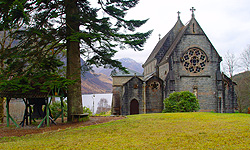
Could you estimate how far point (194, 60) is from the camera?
2753cm

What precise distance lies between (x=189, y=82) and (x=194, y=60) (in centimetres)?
314

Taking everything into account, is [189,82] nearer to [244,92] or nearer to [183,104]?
[183,104]

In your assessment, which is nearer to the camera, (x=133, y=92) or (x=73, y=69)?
(x=73, y=69)

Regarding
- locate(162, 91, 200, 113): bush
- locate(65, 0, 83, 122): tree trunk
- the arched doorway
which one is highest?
locate(65, 0, 83, 122): tree trunk

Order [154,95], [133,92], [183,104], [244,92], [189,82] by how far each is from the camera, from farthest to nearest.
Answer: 1. [244,92]
2. [154,95]
3. [133,92]
4. [189,82]
5. [183,104]

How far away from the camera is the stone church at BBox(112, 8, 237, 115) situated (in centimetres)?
2652

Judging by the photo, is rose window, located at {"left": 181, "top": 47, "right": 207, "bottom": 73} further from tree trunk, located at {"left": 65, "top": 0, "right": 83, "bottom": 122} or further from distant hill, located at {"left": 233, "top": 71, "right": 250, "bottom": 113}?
tree trunk, located at {"left": 65, "top": 0, "right": 83, "bottom": 122}

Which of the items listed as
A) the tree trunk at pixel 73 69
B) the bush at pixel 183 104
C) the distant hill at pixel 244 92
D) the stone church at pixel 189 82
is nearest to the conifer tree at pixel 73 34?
the tree trunk at pixel 73 69

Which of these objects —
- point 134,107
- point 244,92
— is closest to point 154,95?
point 134,107

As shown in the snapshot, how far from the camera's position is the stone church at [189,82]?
26516 mm

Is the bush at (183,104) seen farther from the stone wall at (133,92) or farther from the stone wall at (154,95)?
the stone wall at (133,92)

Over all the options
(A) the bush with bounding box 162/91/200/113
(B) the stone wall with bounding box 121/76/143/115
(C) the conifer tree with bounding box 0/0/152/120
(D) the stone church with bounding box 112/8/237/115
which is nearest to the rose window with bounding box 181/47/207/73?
(D) the stone church with bounding box 112/8/237/115

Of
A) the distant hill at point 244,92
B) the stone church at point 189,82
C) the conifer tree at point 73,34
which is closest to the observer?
the conifer tree at point 73,34

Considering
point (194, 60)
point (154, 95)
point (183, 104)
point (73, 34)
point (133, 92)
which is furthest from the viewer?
point (194, 60)
